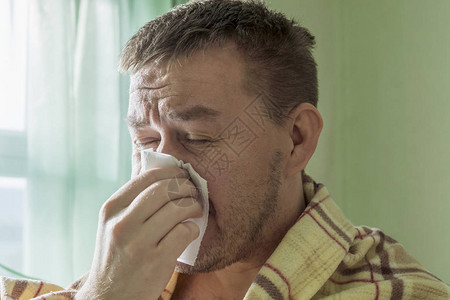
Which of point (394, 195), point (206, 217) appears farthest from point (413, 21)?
point (206, 217)

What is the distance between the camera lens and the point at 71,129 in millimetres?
2131

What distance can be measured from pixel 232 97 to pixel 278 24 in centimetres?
27

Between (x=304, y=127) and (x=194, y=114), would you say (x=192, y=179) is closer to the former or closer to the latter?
(x=194, y=114)

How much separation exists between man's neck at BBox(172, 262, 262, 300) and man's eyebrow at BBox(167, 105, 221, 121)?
381mm

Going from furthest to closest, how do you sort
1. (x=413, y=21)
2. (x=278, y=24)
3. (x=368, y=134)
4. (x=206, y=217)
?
(x=368, y=134) < (x=413, y=21) < (x=278, y=24) < (x=206, y=217)

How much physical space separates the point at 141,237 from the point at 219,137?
0.28 m

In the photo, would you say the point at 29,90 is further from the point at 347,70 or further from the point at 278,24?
the point at 347,70

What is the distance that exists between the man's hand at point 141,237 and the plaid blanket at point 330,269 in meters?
0.19

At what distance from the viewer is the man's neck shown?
4.27 ft

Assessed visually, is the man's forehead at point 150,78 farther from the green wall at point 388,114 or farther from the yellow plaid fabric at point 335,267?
the green wall at point 388,114

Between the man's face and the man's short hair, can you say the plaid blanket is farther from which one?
the man's short hair

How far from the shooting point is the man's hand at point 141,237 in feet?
3.38

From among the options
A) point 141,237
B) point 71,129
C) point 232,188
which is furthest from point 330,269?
point 71,129

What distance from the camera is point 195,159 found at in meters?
1.16
